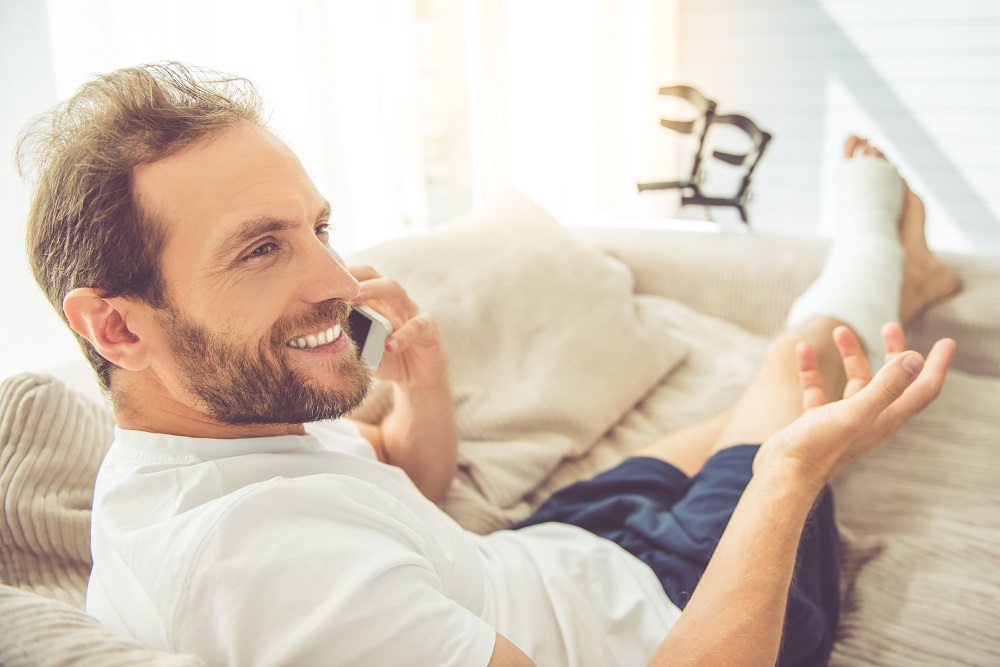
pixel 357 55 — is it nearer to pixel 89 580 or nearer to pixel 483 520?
pixel 483 520

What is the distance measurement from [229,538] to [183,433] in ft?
0.72

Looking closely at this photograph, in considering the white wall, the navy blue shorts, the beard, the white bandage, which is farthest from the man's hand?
the white wall

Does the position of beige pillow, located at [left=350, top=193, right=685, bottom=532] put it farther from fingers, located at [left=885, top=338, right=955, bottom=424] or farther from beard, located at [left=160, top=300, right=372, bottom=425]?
fingers, located at [left=885, top=338, right=955, bottom=424]

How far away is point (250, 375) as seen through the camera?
31.0 inches

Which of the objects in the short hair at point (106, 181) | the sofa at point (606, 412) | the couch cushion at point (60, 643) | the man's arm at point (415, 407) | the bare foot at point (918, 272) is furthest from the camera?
the bare foot at point (918, 272)

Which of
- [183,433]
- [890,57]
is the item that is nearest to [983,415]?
[183,433]

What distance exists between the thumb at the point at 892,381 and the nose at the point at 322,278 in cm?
59

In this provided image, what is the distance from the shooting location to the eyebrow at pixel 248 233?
0.76 m

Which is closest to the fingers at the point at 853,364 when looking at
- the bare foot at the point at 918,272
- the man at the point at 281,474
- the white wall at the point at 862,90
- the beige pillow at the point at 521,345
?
the man at the point at 281,474

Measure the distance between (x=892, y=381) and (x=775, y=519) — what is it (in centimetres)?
20

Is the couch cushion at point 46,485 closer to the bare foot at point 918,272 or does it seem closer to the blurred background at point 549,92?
the blurred background at point 549,92

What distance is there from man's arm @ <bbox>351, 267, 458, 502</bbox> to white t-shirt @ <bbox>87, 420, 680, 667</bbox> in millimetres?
197

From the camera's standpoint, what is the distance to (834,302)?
143 cm

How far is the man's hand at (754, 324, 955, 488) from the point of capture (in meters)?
0.87
